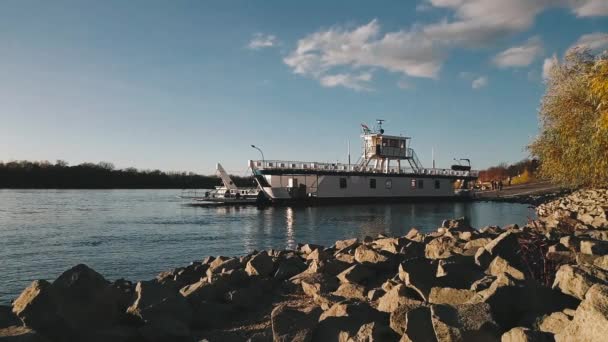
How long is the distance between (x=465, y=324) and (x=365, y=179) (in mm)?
48637

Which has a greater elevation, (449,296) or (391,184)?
(391,184)

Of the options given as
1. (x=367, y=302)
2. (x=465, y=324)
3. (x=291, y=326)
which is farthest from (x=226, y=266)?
(x=465, y=324)

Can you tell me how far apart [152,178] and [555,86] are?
117 meters

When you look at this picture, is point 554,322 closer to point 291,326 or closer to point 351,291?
point 291,326

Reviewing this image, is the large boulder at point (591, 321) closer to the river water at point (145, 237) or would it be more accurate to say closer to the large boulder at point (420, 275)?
the large boulder at point (420, 275)

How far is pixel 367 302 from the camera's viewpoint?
240 inches

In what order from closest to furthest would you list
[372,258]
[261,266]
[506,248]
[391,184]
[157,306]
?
[157,306]
[506,248]
[372,258]
[261,266]
[391,184]

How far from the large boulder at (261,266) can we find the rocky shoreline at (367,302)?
7cm

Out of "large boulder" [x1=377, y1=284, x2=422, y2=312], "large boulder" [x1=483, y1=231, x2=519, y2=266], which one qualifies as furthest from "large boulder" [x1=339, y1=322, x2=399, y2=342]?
"large boulder" [x1=483, y1=231, x2=519, y2=266]

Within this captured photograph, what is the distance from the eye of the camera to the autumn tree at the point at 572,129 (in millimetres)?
21547

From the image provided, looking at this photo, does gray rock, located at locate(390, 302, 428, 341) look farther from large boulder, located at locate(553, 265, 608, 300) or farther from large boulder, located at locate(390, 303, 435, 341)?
large boulder, located at locate(553, 265, 608, 300)

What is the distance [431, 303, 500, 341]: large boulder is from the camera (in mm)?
3992

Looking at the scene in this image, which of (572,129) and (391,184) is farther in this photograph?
(391,184)

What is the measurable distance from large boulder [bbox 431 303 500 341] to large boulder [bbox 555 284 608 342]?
1.68 ft
